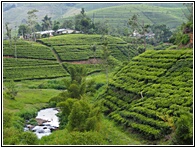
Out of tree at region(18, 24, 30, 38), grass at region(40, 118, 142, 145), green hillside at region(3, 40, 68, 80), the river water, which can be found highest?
tree at region(18, 24, 30, 38)

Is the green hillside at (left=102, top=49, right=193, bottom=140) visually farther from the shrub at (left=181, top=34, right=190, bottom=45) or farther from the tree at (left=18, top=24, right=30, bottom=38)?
the tree at (left=18, top=24, right=30, bottom=38)

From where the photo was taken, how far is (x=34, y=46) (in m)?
69.7

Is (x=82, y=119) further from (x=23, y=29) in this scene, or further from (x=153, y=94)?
(x=23, y=29)

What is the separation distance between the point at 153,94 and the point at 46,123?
12728 mm

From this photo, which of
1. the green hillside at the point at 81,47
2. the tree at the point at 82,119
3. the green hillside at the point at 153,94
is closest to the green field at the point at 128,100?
the green hillside at the point at 153,94

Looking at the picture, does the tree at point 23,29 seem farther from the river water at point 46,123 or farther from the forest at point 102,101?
the river water at point 46,123

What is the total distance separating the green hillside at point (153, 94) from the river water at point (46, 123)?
6140 millimetres

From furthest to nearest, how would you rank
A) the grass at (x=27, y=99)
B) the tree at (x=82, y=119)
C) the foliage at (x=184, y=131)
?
the grass at (x=27, y=99) < the tree at (x=82, y=119) < the foliage at (x=184, y=131)

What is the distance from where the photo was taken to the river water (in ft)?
105

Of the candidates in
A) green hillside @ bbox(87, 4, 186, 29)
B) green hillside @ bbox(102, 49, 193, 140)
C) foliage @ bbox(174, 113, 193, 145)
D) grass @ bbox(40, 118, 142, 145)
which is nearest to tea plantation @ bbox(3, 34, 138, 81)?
green hillside @ bbox(102, 49, 193, 140)

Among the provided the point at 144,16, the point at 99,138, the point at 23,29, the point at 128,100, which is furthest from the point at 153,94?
the point at 144,16

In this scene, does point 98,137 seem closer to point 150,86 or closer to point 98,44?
point 150,86

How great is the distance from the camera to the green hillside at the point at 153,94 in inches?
993

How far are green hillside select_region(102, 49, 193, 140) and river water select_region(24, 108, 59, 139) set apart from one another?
20.1ft
